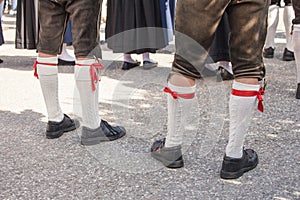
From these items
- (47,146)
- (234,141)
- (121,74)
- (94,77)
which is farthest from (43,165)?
(121,74)

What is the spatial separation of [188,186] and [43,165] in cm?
89

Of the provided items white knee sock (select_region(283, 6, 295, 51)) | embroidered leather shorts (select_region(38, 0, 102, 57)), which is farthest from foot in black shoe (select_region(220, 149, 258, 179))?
white knee sock (select_region(283, 6, 295, 51))

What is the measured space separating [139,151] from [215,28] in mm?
1001

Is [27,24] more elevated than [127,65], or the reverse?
[27,24]

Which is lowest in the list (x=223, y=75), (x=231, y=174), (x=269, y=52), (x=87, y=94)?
(x=269, y=52)

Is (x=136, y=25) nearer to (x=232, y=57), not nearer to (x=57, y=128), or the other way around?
(x=57, y=128)

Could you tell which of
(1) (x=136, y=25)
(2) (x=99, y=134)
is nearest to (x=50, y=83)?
(2) (x=99, y=134)

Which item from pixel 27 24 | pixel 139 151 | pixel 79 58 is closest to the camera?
pixel 79 58

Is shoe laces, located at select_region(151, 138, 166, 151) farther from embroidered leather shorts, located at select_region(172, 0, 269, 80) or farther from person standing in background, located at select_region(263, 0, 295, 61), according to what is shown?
person standing in background, located at select_region(263, 0, 295, 61)

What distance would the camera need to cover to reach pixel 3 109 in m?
3.97

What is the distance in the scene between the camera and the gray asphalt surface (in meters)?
2.57

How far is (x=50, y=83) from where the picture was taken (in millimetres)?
3137

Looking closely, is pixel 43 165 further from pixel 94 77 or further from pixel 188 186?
pixel 188 186

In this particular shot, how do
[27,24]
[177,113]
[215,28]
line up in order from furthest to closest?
[27,24] → [177,113] → [215,28]
